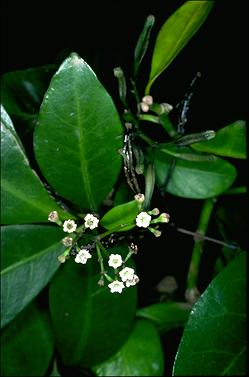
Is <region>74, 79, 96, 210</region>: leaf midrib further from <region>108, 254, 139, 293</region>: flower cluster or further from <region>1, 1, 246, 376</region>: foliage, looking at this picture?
<region>108, 254, 139, 293</region>: flower cluster

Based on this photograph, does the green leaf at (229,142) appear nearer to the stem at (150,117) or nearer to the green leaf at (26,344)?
the stem at (150,117)

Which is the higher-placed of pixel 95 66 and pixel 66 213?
pixel 95 66

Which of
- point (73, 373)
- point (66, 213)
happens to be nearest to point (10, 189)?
point (66, 213)

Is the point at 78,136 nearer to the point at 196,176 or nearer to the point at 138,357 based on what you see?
the point at 196,176

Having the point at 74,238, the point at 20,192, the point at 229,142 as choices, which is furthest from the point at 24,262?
the point at 229,142

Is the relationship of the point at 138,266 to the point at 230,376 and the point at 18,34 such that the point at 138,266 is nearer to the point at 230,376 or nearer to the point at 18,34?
→ the point at 230,376

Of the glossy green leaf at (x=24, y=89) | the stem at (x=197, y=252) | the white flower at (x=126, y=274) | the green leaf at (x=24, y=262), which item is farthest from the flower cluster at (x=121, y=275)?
the glossy green leaf at (x=24, y=89)

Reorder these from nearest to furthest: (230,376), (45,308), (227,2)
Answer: (230,376), (227,2), (45,308)
